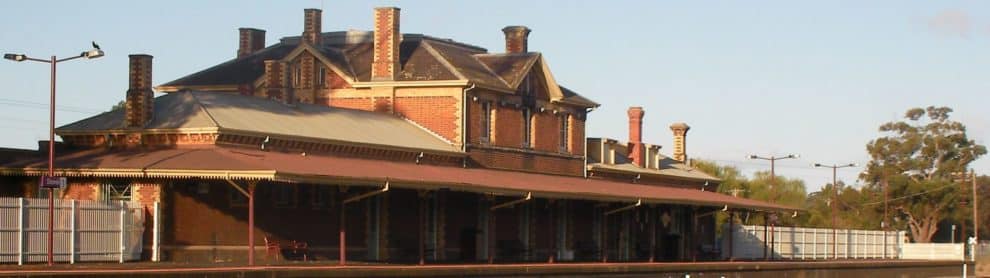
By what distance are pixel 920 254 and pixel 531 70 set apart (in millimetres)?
32065

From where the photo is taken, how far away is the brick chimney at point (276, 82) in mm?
55719

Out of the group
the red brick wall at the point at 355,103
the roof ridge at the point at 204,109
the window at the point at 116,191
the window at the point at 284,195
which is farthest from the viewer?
the red brick wall at the point at 355,103

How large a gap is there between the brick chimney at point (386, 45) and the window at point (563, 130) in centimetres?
784

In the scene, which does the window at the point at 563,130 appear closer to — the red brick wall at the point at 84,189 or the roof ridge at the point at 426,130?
the roof ridge at the point at 426,130

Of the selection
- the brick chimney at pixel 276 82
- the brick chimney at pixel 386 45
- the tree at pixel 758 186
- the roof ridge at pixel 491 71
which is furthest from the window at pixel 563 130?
the tree at pixel 758 186

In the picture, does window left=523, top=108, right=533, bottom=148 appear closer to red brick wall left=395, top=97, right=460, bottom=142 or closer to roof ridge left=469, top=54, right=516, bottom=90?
roof ridge left=469, top=54, right=516, bottom=90

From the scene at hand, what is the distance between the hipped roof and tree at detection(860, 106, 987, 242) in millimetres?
62286

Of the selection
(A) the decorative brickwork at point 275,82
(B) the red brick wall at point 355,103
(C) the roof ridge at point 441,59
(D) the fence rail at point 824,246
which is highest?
(C) the roof ridge at point 441,59

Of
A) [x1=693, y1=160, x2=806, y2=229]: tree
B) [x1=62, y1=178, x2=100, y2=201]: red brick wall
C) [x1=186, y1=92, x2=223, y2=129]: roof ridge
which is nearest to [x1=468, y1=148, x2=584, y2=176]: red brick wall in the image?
[x1=186, y1=92, x2=223, y2=129]: roof ridge

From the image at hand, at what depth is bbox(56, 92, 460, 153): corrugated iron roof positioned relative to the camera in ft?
147

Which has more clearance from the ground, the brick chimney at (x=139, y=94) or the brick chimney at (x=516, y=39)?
the brick chimney at (x=516, y=39)

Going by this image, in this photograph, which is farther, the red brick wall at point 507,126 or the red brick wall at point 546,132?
the red brick wall at point 546,132

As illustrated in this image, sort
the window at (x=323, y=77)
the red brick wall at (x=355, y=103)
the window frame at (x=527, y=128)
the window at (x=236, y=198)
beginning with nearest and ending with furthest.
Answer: the window at (x=236, y=198), the red brick wall at (x=355, y=103), the window at (x=323, y=77), the window frame at (x=527, y=128)

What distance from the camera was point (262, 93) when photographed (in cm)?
5691
